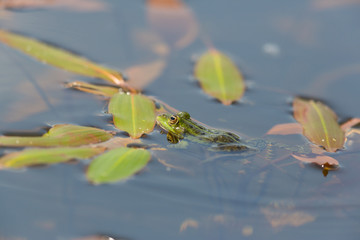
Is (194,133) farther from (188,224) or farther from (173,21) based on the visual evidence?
(173,21)

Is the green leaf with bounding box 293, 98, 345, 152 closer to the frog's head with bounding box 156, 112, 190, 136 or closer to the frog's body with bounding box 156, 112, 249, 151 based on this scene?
the frog's body with bounding box 156, 112, 249, 151

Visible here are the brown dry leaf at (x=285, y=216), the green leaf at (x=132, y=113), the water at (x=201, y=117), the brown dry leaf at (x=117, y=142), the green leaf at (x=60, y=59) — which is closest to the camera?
the water at (x=201, y=117)

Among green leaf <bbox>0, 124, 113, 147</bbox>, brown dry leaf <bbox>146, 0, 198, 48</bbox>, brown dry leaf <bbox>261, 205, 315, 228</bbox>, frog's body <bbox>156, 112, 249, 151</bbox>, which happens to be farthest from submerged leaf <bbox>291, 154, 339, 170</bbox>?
brown dry leaf <bbox>146, 0, 198, 48</bbox>

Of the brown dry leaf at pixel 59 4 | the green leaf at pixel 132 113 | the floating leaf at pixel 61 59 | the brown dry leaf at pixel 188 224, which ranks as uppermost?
the brown dry leaf at pixel 59 4

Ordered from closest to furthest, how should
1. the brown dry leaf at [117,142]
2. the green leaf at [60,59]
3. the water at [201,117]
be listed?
the water at [201,117]
the brown dry leaf at [117,142]
the green leaf at [60,59]

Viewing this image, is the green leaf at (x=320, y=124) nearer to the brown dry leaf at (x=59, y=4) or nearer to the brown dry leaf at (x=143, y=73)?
the brown dry leaf at (x=143, y=73)

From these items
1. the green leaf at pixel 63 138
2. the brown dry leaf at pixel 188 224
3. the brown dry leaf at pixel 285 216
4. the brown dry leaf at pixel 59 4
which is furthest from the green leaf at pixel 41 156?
the brown dry leaf at pixel 59 4

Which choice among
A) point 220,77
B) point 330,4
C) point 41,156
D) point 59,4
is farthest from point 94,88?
point 330,4
